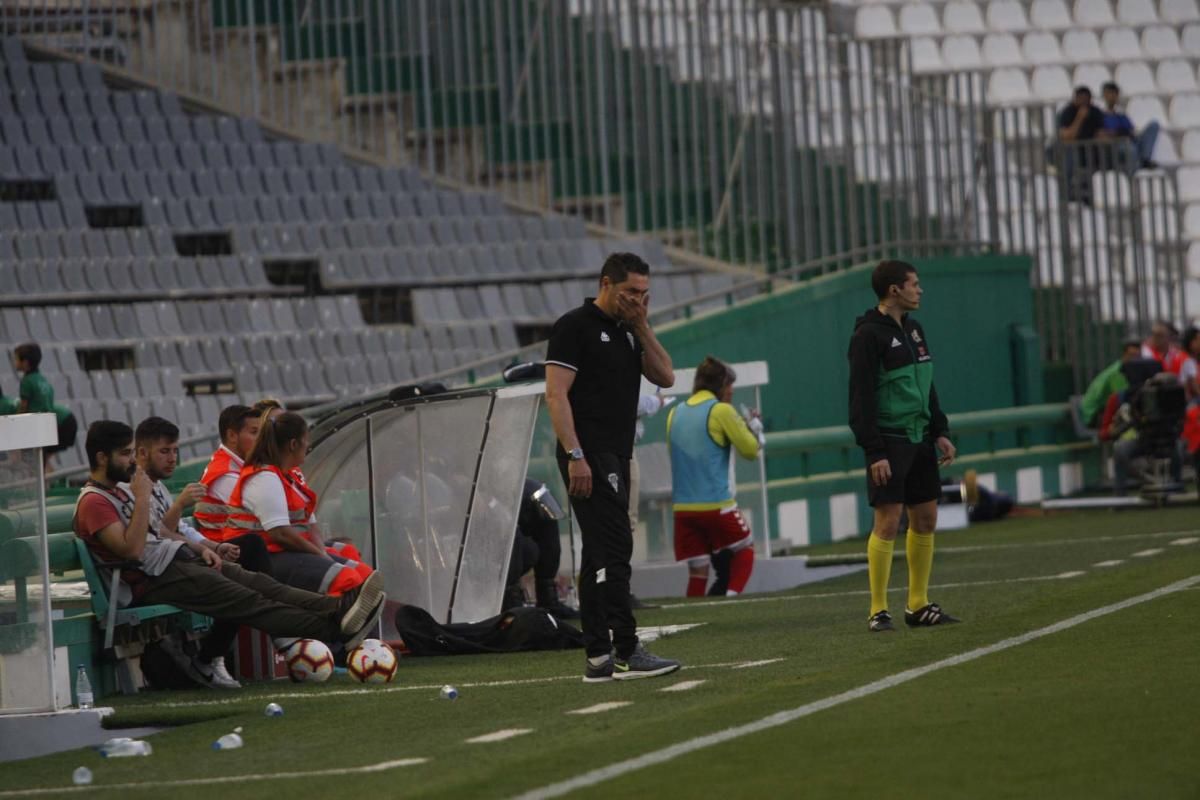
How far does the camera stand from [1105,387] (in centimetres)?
2091

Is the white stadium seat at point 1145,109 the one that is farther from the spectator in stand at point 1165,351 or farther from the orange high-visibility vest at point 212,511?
the orange high-visibility vest at point 212,511

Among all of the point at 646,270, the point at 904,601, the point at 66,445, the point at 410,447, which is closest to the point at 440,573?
the point at 410,447

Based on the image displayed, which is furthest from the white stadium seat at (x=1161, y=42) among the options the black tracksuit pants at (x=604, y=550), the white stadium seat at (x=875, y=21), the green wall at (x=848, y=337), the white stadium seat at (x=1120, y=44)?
the black tracksuit pants at (x=604, y=550)

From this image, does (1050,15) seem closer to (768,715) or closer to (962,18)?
(962,18)

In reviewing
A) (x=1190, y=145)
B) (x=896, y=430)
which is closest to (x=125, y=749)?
(x=896, y=430)

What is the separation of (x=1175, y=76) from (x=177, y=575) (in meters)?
22.3

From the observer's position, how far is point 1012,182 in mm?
23422

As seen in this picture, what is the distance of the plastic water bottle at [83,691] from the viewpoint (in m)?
8.77

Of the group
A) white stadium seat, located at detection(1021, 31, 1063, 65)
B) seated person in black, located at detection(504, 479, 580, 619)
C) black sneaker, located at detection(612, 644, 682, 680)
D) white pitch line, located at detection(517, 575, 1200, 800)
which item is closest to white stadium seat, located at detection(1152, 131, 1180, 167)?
white stadium seat, located at detection(1021, 31, 1063, 65)

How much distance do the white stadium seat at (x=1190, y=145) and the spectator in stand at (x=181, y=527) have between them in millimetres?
20659

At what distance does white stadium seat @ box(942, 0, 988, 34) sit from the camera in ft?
98.5

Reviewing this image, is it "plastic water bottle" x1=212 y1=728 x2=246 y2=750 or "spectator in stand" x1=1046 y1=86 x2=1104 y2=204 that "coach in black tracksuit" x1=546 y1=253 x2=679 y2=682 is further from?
"spectator in stand" x1=1046 y1=86 x2=1104 y2=204

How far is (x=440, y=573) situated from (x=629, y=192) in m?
12.7

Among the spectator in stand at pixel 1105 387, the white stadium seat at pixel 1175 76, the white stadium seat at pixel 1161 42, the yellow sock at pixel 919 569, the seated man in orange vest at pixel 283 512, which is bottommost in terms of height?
the yellow sock at pixel 919 569
